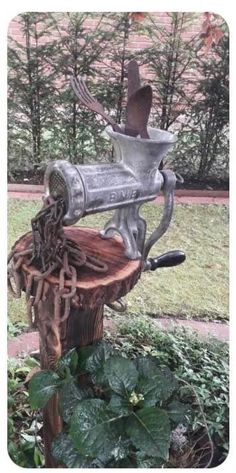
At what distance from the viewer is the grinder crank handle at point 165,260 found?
1159 mm

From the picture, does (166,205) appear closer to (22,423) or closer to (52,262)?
(52,262)

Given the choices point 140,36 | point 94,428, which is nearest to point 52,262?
point 94,428

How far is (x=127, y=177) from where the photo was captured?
102 cm

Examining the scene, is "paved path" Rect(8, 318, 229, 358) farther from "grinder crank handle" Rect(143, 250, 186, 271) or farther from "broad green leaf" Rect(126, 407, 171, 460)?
"broad green leaf" Rect(126, 407, 171, 460)

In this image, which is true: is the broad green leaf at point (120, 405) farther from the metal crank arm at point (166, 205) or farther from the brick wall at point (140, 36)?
the brick wall at point (140, 36)

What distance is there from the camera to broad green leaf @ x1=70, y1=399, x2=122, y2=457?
0.97 m

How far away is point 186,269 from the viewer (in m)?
1.31

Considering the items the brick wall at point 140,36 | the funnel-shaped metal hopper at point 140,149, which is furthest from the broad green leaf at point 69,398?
the brick wall at point 140,36

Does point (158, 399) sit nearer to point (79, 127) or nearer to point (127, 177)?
point (127, 177)

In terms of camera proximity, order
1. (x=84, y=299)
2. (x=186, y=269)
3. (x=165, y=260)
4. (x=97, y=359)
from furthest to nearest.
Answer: (x=186, y=269) < (x=165, y=260) < (x=97, y=359) < (x=84, y=299)

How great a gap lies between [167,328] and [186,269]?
16cm

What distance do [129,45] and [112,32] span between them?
0.05 metres

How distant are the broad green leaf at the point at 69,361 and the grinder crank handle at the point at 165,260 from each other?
232 mm

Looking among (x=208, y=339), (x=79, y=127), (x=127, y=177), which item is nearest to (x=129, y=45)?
(x=79, y=127)
